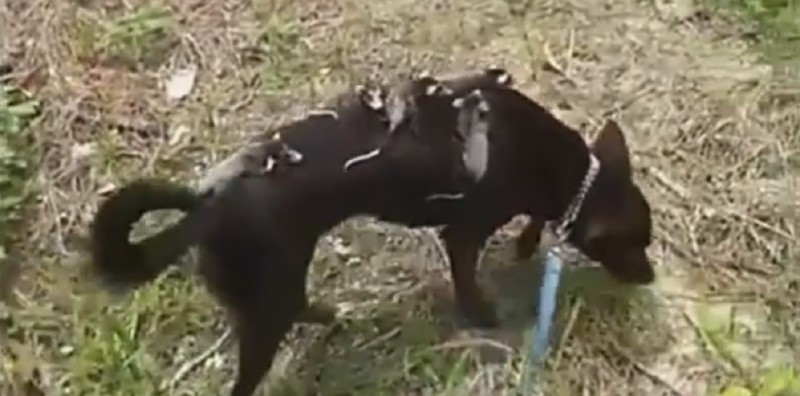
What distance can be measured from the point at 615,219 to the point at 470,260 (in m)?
0.24

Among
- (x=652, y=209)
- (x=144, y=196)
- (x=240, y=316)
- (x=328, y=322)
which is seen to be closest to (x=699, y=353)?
(x=652, y=209)

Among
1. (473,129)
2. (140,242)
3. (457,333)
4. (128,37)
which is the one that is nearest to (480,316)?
→ (457,333)

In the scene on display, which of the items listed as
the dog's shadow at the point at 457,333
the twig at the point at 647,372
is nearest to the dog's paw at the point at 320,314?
the dog's shadow at the point at 457,333

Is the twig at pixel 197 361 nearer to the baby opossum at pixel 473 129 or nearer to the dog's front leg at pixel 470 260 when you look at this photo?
the dog's front leg at pixel 470 260

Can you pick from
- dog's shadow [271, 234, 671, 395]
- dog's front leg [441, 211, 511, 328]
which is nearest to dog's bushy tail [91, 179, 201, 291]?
dog's shadow [271, 234, 671, 395]

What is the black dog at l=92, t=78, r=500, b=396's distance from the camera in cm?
227

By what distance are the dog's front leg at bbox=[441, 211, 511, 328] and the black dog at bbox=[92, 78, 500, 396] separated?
0.14 meters

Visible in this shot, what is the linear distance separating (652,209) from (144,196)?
101 cm

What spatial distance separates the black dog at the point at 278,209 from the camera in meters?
2.27

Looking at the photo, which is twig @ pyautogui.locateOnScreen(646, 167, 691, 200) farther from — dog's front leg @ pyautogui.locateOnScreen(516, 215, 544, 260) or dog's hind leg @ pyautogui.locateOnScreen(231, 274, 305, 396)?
dog's hind leg @ pyautogui.locateOnScreen(231, 274, 305, 396)

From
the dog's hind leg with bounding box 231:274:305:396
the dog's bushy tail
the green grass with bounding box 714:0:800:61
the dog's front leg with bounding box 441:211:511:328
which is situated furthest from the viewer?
the green grass with bounding box 714:0:800:61

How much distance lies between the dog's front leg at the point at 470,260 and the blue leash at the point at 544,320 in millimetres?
82

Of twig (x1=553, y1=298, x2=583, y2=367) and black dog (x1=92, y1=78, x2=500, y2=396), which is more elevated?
black dog (x1=92, y1=78, x2=500, y2=396)

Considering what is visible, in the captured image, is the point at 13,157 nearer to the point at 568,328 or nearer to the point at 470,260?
the point at 470,260
